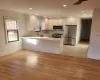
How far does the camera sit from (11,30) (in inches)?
224

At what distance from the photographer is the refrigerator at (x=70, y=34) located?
8.00 meters

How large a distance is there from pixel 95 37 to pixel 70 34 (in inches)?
142

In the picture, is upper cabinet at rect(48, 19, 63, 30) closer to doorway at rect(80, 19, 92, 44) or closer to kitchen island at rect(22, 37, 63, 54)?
kitchen island at rect(22, 37, 63, 54)

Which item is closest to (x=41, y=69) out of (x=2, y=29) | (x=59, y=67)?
(x=59, y=67)

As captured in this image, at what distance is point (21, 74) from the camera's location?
3.20 m

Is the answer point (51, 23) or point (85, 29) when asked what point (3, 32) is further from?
point (85, 29)

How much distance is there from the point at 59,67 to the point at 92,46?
198 centimetres

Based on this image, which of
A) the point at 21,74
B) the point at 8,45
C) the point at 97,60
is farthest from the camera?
the point at 8,45

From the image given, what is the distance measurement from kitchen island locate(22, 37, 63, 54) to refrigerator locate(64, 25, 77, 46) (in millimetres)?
2478

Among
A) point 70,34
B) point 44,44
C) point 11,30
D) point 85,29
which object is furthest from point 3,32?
point 85,29

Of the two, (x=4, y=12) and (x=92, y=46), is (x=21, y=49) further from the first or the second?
(x=92, y=46)

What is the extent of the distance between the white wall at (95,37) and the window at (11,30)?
13.7ft

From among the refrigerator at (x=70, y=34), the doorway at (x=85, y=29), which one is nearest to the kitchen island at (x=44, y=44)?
the refrigerator at (x=70, y=34)

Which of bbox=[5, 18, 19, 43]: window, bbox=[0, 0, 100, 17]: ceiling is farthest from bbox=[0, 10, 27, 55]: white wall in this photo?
bbox=[0, 0, 100, 17]: ceiling
